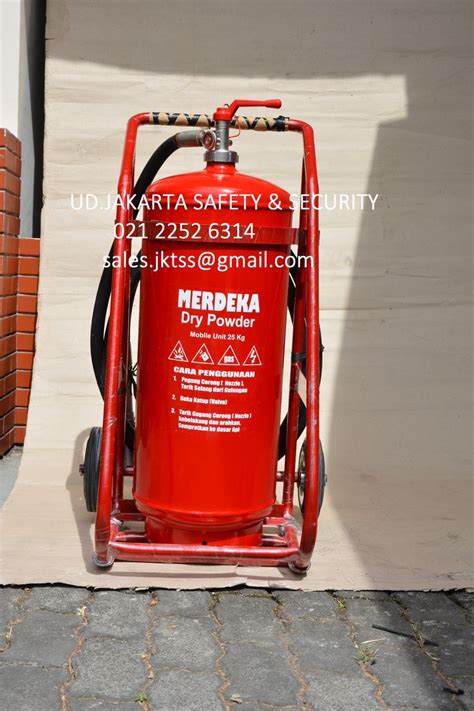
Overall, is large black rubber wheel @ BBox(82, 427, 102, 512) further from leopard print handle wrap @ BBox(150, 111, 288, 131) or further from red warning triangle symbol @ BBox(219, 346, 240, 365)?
leopard print handle wrap @ BBox(150, 111, 288, 131)

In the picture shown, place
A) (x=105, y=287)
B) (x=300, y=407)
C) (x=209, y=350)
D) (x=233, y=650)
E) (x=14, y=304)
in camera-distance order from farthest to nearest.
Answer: (x=14, y=304) < (x=300, y=407) < (x=105, y=287) < (x=209, y=350) < (x=233, y=650)

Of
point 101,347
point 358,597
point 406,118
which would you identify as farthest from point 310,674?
point 406,118

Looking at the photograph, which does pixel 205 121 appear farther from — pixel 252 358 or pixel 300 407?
pixel 300 407

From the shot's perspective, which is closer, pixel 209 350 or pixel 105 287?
pixel 209 350

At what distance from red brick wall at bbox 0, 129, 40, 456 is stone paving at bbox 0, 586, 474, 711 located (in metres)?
1.62

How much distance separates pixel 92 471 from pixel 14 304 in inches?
54.0

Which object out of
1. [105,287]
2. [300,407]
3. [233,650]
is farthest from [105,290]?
[233,650]

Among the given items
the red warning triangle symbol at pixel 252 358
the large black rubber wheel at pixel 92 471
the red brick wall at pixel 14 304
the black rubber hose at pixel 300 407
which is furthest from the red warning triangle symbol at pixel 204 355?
the red brick wall at pixel 14 304

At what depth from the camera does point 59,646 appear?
8.56 ft

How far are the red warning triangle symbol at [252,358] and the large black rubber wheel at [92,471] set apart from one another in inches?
27.1

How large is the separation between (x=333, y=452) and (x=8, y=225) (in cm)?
178

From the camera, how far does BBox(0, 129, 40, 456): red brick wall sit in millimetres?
4246

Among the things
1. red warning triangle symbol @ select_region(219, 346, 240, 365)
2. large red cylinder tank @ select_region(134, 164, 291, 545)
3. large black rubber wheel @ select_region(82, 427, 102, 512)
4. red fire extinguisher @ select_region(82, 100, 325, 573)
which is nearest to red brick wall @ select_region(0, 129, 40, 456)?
large black rubber wheel @ select_region(82, 427, 102, 512)

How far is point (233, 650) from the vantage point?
2.64m
